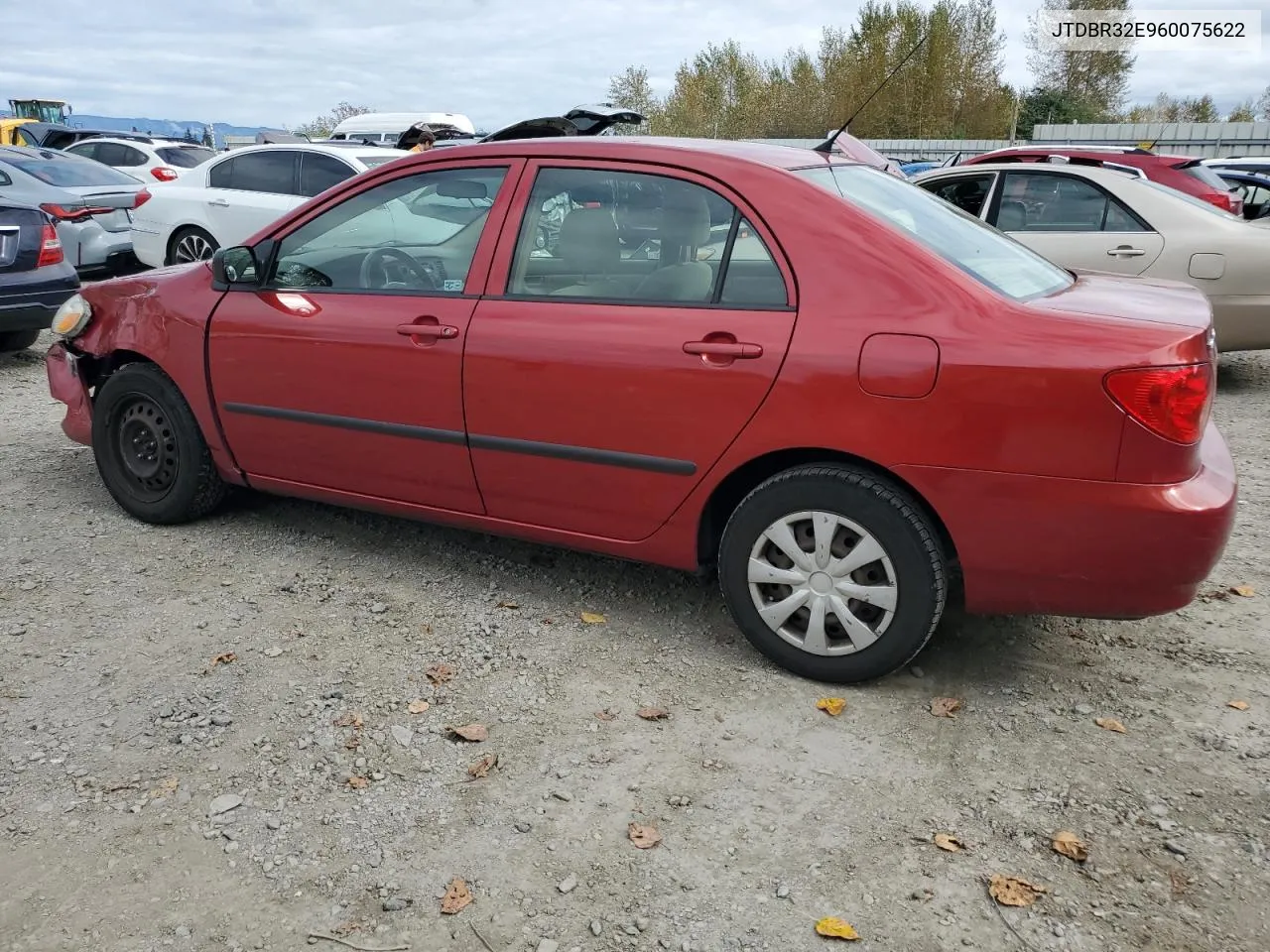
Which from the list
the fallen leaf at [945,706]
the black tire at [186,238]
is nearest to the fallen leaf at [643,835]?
the fallen leaf at [945,706]

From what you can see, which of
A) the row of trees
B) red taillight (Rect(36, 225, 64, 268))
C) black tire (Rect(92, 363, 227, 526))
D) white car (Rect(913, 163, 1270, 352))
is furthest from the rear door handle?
the row of trees

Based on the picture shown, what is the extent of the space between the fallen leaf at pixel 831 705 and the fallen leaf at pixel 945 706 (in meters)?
0.27

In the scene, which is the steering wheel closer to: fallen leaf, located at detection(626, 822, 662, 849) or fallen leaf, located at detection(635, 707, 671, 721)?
fallen leaf, located at detection(635, 707, 671, 721)

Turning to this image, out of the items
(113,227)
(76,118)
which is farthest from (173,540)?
(76,118)

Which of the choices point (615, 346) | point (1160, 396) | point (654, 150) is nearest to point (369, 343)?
point (615, 346)

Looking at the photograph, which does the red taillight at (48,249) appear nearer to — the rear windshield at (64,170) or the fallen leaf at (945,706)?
the rear windshield at (64,170)

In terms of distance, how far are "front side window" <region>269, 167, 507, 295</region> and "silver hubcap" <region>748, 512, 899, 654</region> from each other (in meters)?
1.47

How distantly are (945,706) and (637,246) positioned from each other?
1.76 meters

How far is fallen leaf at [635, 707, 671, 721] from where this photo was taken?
323 cm

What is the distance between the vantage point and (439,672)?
11.4 feet


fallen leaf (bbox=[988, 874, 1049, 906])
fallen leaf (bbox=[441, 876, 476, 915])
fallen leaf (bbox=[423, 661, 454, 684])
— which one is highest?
fallen leaf (bbox=[423, 661, 454, 684])

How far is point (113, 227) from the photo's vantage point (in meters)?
11.5

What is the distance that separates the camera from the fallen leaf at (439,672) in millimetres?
3441

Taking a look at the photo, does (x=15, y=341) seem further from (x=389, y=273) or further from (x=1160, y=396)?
(x=1160, y=396)
